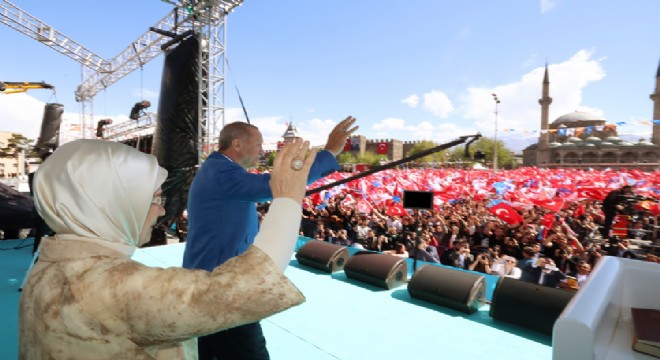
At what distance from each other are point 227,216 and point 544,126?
77.5 meters

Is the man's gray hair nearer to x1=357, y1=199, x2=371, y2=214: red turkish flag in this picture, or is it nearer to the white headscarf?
the white headscarf

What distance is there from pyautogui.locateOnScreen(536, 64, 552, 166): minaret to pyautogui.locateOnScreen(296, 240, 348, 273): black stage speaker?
7317 centimetres

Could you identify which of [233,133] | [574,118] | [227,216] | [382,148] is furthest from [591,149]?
[227,216]

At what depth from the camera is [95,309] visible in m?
0.69

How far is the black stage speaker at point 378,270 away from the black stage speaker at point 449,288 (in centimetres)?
37

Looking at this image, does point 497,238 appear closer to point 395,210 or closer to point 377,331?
point 395,210

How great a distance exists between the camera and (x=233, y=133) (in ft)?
6.26

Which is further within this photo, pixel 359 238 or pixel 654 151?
pixel 654 151

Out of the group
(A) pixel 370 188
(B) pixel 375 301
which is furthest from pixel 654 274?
(A) pixel 370 188

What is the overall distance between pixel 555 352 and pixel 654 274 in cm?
91

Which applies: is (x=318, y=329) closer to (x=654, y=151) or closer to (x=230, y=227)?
(x=230, y=227)

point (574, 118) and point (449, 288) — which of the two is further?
point (574, 118)

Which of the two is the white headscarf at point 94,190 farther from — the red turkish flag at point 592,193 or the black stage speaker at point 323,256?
the red turkish flag at point 592,193

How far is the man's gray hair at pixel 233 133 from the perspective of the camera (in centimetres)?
190
